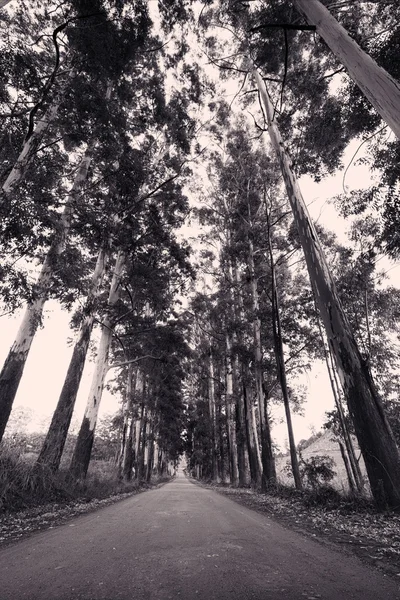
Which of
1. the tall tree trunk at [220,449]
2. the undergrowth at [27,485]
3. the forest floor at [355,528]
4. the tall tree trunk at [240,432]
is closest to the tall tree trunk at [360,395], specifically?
the forest floor at [355,528]

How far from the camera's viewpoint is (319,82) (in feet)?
28.1

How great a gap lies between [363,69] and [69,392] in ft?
32.0

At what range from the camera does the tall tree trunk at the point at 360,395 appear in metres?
4.40

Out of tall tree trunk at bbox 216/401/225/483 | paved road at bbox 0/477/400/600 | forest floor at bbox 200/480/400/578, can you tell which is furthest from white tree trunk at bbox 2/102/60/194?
tall tree trunk at bbox 216/401/225/483

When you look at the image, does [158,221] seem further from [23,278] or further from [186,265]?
[23,278]

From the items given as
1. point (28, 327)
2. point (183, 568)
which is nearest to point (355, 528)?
point (183, 568)

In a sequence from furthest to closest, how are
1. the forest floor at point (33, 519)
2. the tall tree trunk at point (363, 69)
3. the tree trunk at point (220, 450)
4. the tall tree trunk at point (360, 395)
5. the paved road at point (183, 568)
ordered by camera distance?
the tree trunk at point (220, 450) < the tall tree trunk at point (360, 395) < the forest floor at point (33, 519) < the tall tree trunk at point (363, 69) < the paved road at point (183, 568)

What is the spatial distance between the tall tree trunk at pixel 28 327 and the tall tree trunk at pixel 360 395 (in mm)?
5777

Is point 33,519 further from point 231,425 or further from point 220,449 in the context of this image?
point 220,449

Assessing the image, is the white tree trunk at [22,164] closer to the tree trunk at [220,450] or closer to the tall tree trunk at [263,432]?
the tall tree trunk at [263,432]

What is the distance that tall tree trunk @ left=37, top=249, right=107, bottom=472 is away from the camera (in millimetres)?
7445

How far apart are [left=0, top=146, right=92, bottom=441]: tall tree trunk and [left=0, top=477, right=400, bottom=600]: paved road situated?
4.61m

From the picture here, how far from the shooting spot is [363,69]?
367cm

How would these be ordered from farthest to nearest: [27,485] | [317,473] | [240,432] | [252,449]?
[240,432], [252,449], [317,473], [27,485]
